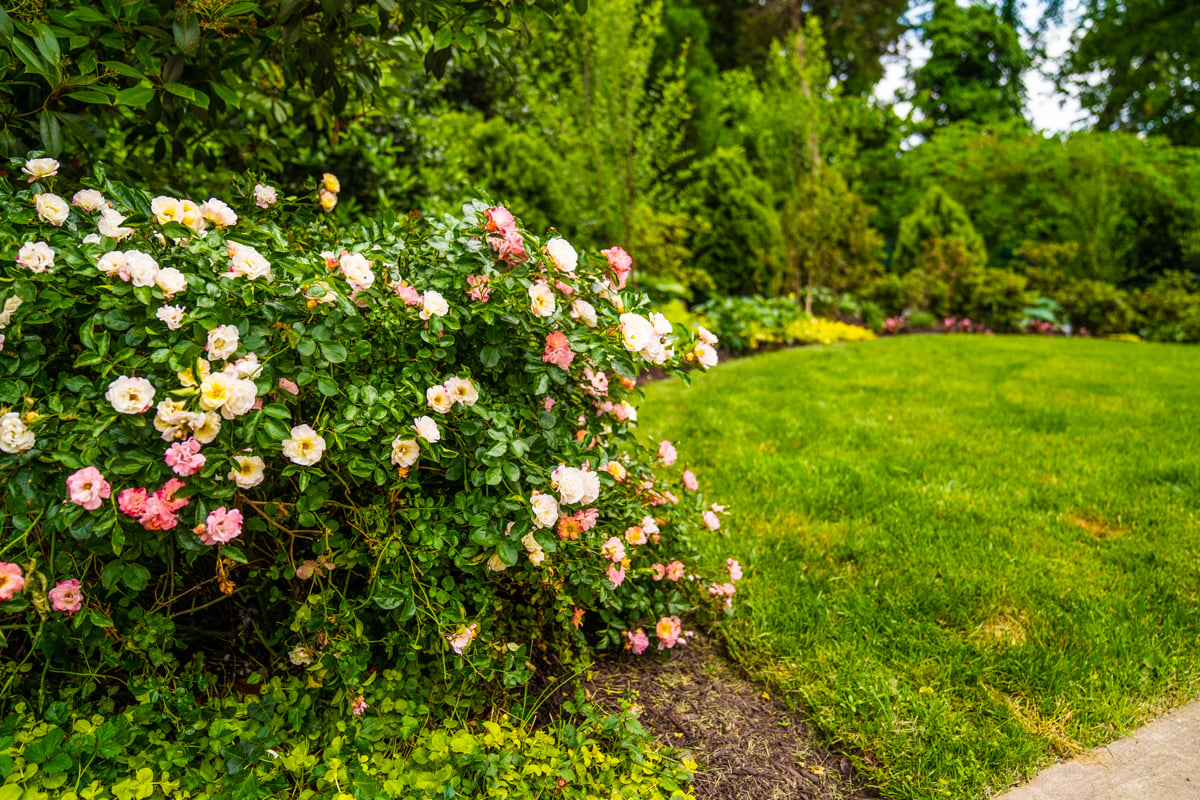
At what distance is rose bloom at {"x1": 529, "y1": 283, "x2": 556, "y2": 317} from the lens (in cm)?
164

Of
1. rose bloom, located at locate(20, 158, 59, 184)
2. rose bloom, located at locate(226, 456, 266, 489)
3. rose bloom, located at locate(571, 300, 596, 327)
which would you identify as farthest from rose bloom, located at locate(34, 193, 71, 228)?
rose bloom, located at locate(571, 300, 596, 327)

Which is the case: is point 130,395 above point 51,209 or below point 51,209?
below

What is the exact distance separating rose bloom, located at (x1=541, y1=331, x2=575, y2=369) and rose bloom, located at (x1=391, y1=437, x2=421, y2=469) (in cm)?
39

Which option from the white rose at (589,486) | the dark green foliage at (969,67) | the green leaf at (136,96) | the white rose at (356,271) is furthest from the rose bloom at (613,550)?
the dark green foliage at (969,67)

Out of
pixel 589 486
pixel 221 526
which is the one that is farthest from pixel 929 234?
pixel 221 526

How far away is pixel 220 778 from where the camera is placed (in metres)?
1.44

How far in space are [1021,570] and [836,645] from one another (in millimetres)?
858

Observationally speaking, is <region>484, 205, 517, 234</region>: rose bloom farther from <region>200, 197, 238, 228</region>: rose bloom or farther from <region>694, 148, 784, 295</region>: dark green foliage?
<region>694, 148, 784, 295</region>: dark green foliage

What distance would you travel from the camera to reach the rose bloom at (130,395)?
127 cm

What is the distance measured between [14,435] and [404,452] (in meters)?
0.68

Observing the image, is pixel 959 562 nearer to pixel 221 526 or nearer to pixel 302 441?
pixel 302 441

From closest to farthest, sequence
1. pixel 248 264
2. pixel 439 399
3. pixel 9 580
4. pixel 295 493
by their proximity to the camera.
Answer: pixel 9 580
pixel 248 264
pixel 439 399
pixel 295 493

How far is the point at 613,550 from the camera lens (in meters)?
1.76

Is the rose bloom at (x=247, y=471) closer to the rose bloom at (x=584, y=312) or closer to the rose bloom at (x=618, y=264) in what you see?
the rose bloom at (x=584, y=312)
